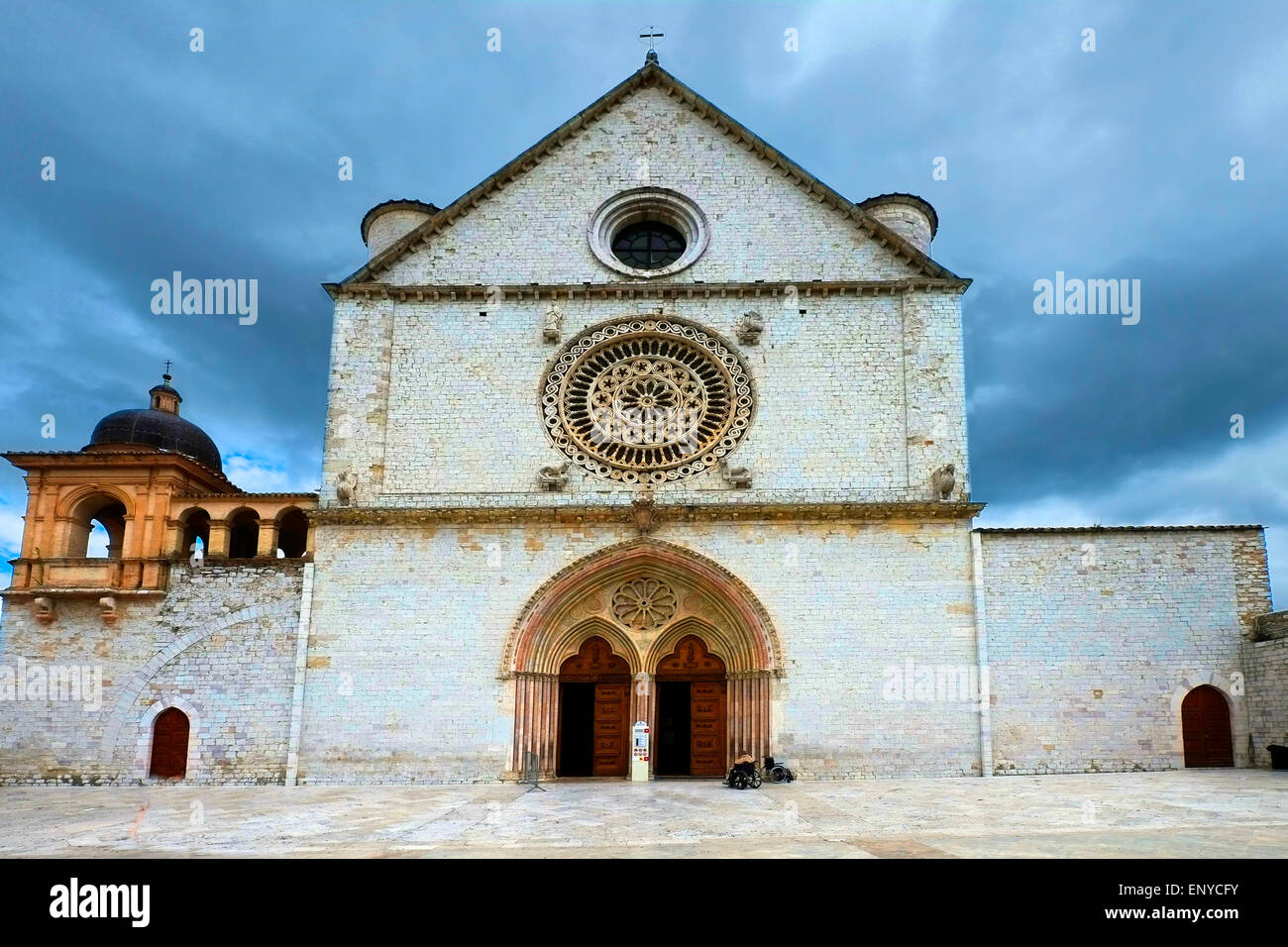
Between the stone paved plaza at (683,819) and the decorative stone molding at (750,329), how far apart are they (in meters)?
9.03

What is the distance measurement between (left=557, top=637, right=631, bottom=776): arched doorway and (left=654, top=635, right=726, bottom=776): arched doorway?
783 mm

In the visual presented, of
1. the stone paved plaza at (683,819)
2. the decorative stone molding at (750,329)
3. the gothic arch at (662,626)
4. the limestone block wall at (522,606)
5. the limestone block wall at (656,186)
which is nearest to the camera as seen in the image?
the stone paved plaza at (683,819)

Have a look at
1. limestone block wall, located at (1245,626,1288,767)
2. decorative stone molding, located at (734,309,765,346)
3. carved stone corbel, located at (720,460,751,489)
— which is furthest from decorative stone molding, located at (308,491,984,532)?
limestone block wall, located at (1245,626,1288,767)

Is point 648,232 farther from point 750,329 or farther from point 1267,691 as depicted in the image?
point 1267,691

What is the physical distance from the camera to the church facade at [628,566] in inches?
723

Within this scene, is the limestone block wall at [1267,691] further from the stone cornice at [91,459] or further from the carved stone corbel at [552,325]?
the stone cornice at [91,459]

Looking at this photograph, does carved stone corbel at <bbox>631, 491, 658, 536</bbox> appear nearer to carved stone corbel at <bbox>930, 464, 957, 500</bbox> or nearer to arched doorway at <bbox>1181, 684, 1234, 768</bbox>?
A: carved stone corbel at <bbox>930, 464, 957, 500</bbox>

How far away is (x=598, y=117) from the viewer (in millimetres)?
22016

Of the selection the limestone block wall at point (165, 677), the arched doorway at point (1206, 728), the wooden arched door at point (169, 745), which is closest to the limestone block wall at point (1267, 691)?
the arched doorway at point (1206, 728)

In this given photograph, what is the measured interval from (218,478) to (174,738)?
6.34 meters

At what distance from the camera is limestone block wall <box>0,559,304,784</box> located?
18688 millimetres

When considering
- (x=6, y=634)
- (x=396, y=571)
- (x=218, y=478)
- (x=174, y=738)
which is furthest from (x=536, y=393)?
(x=6, y=634)

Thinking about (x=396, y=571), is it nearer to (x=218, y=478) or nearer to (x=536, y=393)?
(x=536, y=393)

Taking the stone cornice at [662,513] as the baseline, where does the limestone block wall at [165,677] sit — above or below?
below
